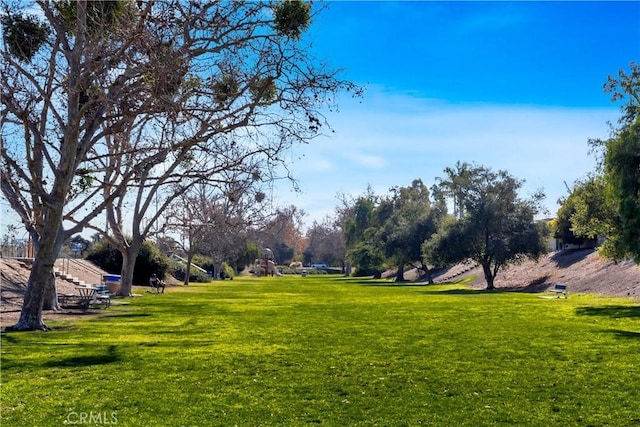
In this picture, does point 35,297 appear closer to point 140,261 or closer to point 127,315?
point 127,315

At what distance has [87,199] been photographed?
20.2 metres

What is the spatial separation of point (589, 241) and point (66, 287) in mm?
39950

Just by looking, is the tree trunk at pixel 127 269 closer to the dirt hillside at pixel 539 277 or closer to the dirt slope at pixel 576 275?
the dirt hillside at pixel 539 277

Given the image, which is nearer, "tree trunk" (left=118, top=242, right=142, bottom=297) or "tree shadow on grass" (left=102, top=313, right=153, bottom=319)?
"tree shadow on grass" (left=102, top=313, right=153, bottom=319)

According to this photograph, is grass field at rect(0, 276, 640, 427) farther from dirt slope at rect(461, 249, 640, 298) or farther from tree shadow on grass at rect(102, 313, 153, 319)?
dirt slope at rect(461, 249, 640, 298)

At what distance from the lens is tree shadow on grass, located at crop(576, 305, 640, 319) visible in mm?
20938

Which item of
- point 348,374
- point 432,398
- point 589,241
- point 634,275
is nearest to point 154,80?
point 348,374

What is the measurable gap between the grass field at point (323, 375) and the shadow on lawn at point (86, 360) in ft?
0.06

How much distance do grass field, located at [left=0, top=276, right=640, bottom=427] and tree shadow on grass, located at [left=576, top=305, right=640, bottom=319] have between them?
3.67m

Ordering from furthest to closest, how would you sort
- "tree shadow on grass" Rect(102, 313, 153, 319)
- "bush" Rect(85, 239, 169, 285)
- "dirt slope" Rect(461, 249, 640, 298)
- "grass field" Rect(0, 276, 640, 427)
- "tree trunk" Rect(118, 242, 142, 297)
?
1. "bush" Rect(85, 239, 169, 285)
2. "dirt slope" Rect(461, 249, 640, 298)
3. "tree trunk" Rect(118, 242, 142, 297)
4. "tree shadow on grass" Rect(102, 313, 153, 319)
5. "grass field" Rect(0, 276, 640, 427)

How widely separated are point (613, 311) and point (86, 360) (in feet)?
58.7

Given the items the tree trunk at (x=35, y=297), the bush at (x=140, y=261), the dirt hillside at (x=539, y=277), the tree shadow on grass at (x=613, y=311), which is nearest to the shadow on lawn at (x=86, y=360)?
the tree trunk at (x=35, y=297)

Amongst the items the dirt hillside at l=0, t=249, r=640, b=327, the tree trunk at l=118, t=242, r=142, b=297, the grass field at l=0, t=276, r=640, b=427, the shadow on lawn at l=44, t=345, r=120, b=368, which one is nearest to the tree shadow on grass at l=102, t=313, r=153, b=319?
the dirt hillside at l=0, t=249, r=640, b=327

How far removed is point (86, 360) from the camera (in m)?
11.0
